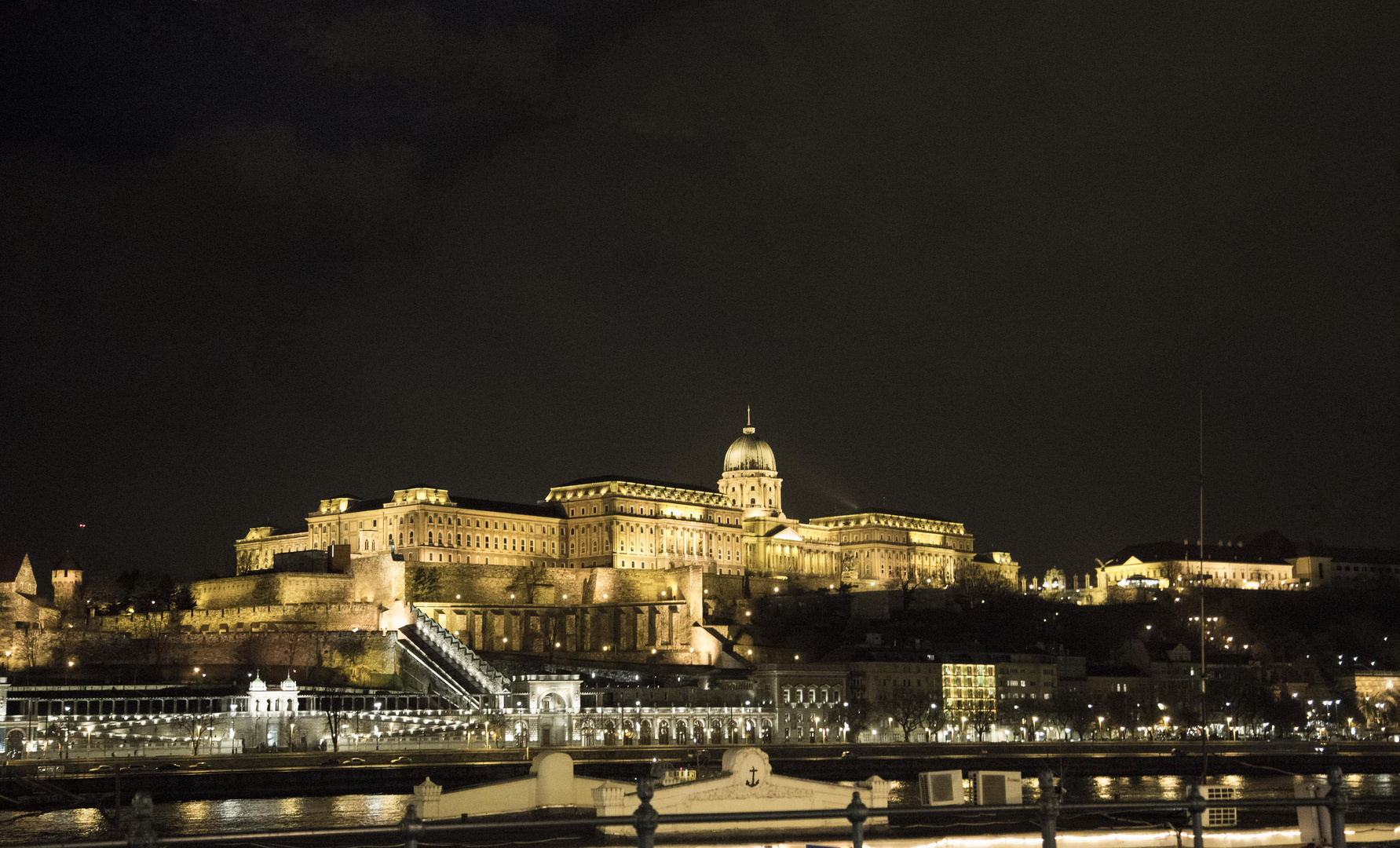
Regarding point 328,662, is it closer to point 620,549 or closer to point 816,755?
point 816,755

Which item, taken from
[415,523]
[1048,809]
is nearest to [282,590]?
[415,523]

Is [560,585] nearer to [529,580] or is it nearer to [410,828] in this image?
[529,580]

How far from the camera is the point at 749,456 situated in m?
176

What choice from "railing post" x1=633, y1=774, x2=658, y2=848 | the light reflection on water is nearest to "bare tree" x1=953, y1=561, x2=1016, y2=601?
the light reflection on water

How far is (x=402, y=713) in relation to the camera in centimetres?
8175

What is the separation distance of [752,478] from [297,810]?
12344cm

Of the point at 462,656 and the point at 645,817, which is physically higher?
the point at 462,656

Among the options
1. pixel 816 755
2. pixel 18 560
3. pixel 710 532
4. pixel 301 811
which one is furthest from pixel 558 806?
pixel 710 532

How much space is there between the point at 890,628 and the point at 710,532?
34876 millimetres

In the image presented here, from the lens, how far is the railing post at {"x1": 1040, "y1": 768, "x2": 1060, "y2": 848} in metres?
12.1

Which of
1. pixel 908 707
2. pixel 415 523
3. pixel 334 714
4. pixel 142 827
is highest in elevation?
pixel 415 523

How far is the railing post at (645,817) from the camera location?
11.1 m

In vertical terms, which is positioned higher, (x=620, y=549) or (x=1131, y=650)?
(x=620, y=549)

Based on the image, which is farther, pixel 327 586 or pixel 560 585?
pixel 560 585
